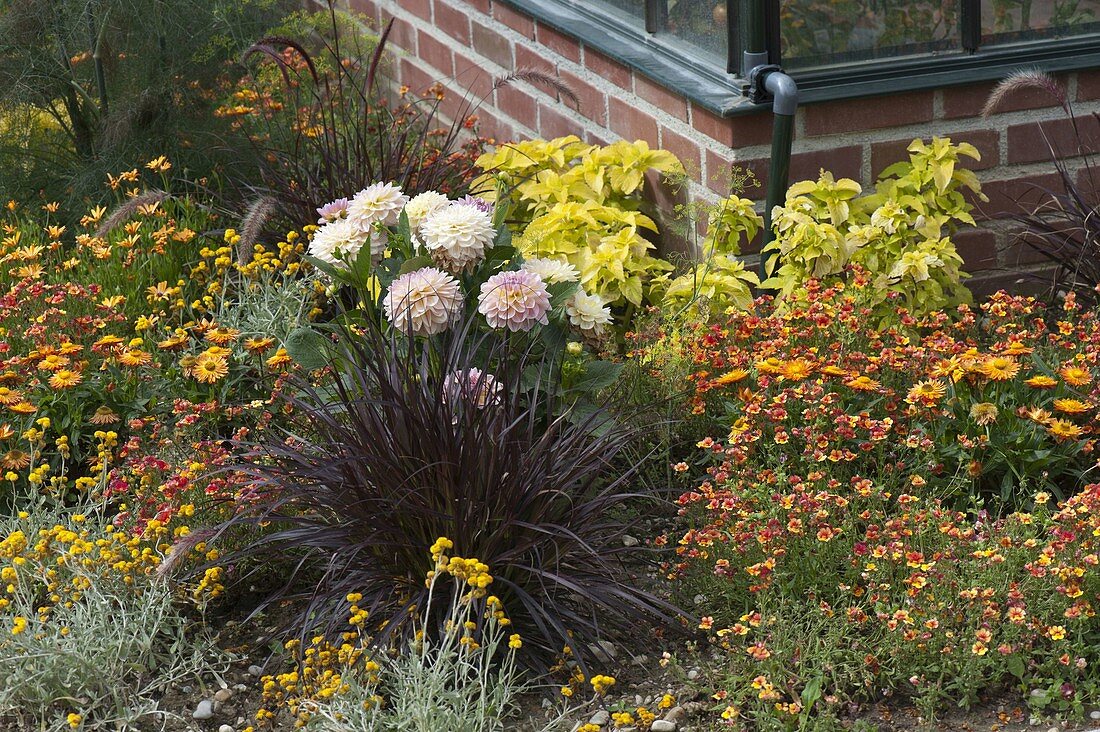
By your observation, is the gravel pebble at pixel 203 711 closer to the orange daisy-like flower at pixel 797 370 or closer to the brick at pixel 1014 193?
the orange daisy-like flower at pixel 797 370

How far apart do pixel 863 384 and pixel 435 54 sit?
3.98m

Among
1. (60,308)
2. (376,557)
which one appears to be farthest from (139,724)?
(60,308)

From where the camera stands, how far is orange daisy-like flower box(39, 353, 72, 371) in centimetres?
378

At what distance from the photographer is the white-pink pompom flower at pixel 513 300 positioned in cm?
336

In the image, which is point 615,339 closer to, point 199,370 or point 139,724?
point 199,370

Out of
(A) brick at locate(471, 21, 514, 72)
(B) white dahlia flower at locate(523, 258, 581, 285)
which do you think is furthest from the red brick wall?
(B) white dahlia flower at locate(523, 258, 581, 285)

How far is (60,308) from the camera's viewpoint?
4.36 metres

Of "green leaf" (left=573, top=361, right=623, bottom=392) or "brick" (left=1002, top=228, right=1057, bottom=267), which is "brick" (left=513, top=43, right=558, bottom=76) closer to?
"brick" (left=1002, top=228, right=1057, bottom=267)

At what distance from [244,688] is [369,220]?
52.1 inches

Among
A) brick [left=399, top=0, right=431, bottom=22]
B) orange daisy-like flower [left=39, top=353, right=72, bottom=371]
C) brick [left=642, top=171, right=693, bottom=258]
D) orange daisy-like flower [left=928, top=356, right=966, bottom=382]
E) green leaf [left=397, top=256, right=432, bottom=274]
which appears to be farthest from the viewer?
brick [left=399, top=0, right=431, bottom=22]

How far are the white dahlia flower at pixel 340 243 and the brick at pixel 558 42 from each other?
1984mm

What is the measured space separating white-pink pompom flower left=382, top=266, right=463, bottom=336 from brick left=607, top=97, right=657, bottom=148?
1.68 metres

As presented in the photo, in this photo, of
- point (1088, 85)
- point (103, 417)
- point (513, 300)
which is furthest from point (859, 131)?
point (103, 417)

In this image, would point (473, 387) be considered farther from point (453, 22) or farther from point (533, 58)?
point (453, 22)
